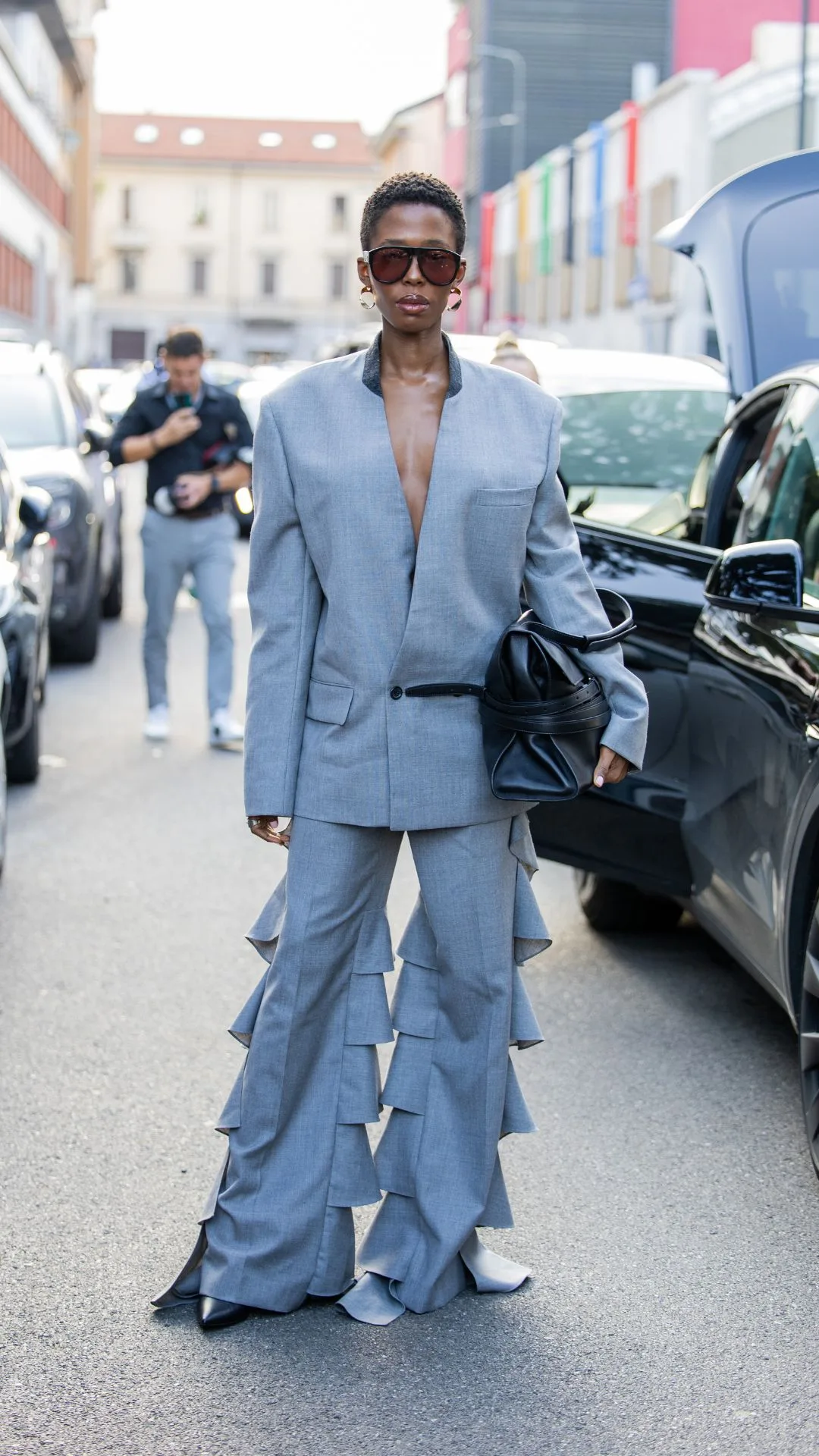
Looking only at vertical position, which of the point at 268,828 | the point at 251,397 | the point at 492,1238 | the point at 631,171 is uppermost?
the point at 631,171

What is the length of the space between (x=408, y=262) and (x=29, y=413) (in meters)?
9.59

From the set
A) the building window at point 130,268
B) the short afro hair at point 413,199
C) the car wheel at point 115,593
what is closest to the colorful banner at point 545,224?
the car wheel at point 115,593

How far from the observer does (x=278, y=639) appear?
3598 mm

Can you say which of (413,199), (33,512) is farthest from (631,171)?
(413,199)

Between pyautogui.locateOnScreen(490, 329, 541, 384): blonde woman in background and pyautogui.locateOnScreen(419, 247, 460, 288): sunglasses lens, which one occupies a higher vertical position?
pyautogui.locateOnScreen(490, 329, 541, 384): blonde woman in background

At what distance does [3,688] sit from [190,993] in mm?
1801

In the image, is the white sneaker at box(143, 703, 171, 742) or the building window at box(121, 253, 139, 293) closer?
the white sneaker at box(143, 703, 171, 742)

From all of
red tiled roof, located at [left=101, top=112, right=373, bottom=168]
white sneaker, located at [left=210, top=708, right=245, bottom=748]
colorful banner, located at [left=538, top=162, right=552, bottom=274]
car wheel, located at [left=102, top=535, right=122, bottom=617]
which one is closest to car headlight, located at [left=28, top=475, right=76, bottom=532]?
white sneaker, located at [left=210, top=708, right=245, bottom=748]

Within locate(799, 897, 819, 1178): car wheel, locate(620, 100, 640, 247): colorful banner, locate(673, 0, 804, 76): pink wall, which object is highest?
locate(673, 0, 804, 76): pink wall

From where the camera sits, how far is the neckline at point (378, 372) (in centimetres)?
356

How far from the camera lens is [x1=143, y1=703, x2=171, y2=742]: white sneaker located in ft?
33.3

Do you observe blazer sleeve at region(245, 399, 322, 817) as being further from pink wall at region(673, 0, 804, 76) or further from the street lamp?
the street lamp

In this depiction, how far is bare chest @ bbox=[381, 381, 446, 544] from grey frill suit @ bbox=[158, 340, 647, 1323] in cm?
3

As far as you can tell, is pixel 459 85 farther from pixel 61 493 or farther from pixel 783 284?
pixel 783 284
